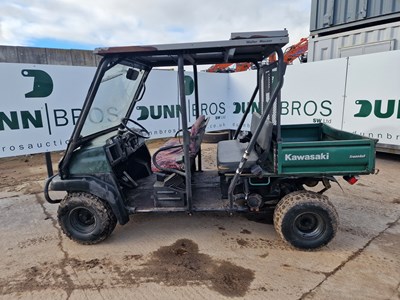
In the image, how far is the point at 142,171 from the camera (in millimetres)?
3596

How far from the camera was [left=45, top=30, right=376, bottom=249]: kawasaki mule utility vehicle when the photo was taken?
94.7 inches

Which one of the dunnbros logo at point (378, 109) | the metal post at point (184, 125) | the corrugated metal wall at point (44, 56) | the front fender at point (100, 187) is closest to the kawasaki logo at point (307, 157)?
the metal post at point (184, 125)

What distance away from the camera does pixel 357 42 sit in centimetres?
632

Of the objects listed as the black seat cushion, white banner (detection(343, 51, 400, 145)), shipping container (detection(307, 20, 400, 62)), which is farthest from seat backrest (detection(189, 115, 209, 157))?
shipping container (detection(307, 20, 400, 62))

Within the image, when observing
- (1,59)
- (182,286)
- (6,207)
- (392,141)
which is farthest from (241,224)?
(1,59)

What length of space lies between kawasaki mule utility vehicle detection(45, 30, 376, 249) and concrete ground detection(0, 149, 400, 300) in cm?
24

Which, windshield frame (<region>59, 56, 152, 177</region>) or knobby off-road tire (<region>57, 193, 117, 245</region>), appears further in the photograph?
knobby off-road tire (<region>57, 193, 117, 245</region>)

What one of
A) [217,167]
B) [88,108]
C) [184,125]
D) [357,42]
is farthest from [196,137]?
[357,42]

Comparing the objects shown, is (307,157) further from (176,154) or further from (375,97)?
(375,97)

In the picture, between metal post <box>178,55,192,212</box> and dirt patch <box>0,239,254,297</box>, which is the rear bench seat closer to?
metal post <box>178,55,192,212</box>

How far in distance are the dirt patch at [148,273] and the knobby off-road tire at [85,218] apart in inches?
9.8

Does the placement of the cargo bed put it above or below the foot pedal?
above

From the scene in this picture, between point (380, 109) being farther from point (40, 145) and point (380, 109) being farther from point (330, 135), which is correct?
point (40, 145)

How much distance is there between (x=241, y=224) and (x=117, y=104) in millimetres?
1977
